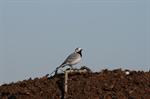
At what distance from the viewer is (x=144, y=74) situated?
18.6 metres

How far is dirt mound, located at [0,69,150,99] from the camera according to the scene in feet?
54.0

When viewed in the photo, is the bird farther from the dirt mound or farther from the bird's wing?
the dirt mound

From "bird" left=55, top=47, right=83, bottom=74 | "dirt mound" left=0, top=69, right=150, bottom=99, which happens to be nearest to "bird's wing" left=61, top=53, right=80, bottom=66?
"bird" left=55, top=47, right=83, bottom=74

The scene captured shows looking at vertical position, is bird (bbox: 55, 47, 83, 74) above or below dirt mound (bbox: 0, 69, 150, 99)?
above

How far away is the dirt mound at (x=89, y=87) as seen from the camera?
16469mm

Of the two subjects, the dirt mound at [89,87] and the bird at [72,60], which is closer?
the dirt mound at [89,87]

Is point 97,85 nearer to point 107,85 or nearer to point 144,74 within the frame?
point 107,85

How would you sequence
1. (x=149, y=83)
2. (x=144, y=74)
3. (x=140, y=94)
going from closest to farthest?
(x=140, y=94) → (x=149, y=83) → (x=144, y=74)

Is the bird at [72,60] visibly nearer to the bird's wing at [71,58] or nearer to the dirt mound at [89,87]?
the bird's wing at [71,58]

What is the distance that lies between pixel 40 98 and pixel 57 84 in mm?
1011

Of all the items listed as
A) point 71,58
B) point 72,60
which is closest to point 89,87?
point 72,60

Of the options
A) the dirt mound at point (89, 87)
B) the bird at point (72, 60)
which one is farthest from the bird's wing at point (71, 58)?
the dirt mound at point (89, 87)

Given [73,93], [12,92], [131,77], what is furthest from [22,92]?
[131,77]

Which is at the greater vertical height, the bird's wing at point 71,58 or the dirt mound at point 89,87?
the bird's wing at point 71,58
